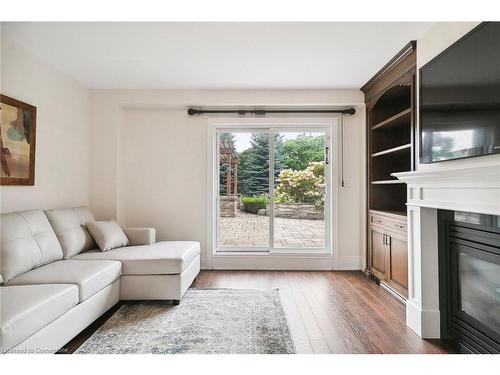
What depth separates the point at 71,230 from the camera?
123 inches

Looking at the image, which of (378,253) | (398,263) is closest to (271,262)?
(378,253)

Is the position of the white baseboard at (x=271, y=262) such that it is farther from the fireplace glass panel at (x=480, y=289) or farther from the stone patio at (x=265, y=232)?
the fireplace glass panel at (x=480, y=289)

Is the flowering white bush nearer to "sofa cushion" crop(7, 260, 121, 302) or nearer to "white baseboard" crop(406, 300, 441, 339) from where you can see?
"white baseboard" crop(406, 300, 441, 339)

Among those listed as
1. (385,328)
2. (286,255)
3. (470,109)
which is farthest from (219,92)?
(385,328)

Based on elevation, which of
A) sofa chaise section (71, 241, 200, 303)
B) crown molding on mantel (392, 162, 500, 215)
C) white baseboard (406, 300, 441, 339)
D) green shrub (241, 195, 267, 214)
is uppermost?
crown molding on mantel (392, 162, 500, 215)

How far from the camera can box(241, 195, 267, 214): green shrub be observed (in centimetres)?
443

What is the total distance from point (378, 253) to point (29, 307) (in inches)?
133

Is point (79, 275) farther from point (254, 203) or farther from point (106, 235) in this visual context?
point (254, 203)

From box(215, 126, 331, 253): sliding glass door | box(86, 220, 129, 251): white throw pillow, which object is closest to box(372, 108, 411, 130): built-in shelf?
box(215, 126, 331, 253): sliding glass door

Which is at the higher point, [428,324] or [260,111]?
[260,111]

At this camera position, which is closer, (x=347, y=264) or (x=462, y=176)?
(x=462, y=176)

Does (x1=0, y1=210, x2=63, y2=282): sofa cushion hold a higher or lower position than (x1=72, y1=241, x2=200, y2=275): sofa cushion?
higher

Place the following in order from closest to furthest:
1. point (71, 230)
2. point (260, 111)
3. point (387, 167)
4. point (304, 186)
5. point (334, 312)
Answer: point (334, 312) → point (71, 230) → point (387, 167) → point (260, 111) → point (304, 186)

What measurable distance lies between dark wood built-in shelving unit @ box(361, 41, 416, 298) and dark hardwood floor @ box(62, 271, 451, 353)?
33 centimetres
